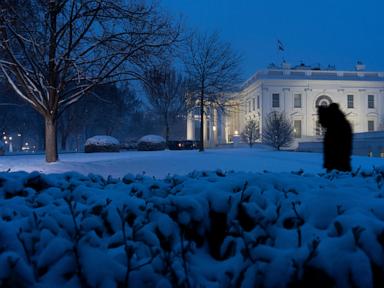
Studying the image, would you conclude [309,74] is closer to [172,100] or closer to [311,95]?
[311,95]

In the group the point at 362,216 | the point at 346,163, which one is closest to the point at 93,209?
the point at 362,216

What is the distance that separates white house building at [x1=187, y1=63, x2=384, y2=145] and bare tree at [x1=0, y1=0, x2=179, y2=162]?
129 feet

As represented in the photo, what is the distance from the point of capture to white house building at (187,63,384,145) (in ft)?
186

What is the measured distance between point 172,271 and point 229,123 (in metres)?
64.8

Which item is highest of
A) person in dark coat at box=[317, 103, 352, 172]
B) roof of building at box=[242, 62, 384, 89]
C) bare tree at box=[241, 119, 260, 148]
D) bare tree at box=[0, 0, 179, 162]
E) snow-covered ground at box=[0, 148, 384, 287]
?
roof of building at box=[242, 62, 384, 89]

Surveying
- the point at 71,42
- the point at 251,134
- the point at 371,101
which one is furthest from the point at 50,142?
the point at 371,101

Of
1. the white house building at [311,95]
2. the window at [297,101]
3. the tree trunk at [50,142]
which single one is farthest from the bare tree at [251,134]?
the tree trunk at [50,142]

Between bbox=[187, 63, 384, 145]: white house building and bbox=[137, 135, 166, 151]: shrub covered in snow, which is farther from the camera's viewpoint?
bbox=[187, 63, 384, 145]: white house building

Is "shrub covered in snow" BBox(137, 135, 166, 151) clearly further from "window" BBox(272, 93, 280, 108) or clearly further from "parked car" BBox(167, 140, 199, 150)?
"window" BBox(272, 93, 280, 108)

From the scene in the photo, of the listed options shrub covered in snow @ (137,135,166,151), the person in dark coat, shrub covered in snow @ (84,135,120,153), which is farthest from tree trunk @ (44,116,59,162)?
shrub covered in snow @ (137,135,166,151)

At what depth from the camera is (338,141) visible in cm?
558

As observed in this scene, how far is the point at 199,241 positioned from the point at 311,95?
59470 millimetres

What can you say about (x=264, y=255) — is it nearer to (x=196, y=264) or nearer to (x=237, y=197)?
(x=196, y=264)

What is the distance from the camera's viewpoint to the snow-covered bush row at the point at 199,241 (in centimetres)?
169
